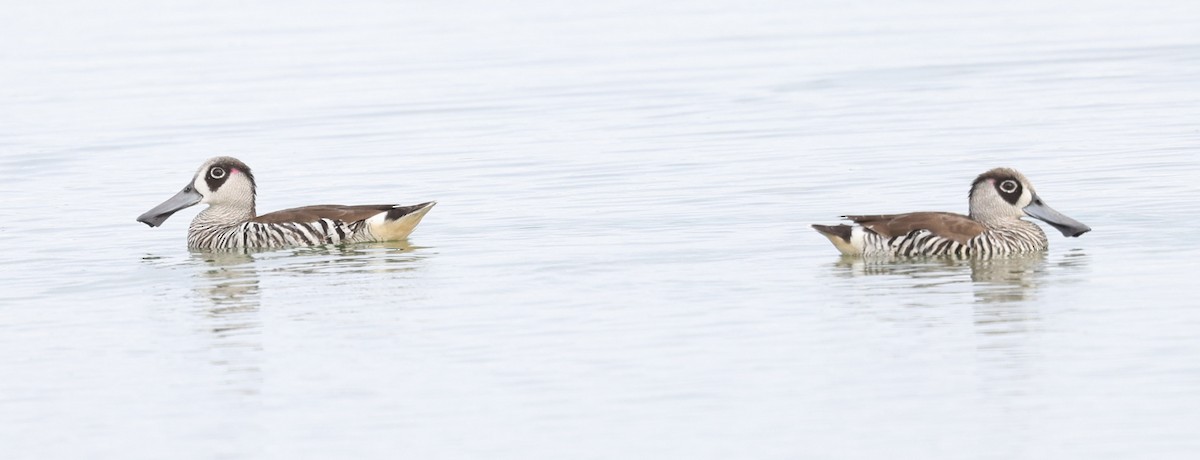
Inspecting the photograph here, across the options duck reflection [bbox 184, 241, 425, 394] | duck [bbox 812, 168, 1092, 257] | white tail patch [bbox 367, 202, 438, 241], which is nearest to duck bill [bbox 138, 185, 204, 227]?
duck reflection [bbox 184, 241, 425, 394]

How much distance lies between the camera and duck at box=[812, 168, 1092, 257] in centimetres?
1756

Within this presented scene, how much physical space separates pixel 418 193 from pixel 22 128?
36.4 ft

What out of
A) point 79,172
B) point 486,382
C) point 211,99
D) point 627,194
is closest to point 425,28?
point 211,99

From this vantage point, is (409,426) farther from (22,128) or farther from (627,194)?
(22,128)

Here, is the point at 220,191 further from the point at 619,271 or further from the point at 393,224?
the point at 619,271

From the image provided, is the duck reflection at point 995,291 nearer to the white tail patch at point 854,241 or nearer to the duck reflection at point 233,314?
the white tail patch at point 854,241

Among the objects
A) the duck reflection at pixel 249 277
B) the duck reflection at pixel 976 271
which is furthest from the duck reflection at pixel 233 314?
the duck reflection at pixel 976 271

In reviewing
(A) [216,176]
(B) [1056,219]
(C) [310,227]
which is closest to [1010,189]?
(B) [1056,219]

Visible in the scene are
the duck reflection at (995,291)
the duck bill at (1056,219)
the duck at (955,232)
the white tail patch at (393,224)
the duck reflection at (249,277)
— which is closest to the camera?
the duck reflection at (995,291)

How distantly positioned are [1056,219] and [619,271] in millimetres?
3527

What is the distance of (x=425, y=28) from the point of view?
51594 mm

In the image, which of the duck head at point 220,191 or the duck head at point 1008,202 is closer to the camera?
the duck head at point 1008,202

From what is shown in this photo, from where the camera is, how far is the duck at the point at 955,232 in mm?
17562

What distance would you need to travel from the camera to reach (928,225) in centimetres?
1762
